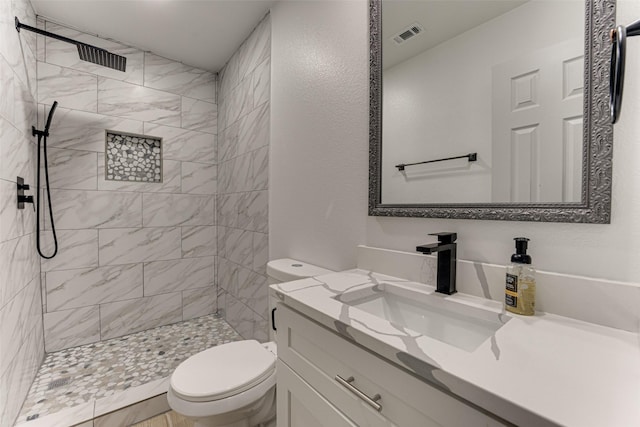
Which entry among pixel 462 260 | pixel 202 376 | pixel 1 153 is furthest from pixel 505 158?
pixel 1 153

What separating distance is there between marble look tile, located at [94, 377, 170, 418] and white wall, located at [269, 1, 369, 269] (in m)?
1.09

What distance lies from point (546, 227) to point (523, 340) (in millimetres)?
354

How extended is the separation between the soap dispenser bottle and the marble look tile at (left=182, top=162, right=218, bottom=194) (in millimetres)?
2809

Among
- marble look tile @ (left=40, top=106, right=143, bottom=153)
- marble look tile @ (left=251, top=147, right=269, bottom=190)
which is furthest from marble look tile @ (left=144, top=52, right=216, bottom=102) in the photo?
marble look tile @ (left=251, top=147, right=269, bottom=190)

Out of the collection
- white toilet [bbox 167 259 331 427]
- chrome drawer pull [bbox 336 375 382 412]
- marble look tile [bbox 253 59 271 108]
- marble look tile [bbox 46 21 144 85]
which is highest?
marble look tile [bbox 46 21 144 85]

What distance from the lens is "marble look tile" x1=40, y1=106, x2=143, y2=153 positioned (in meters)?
2.19

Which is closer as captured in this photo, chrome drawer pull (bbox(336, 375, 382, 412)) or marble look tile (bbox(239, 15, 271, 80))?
chrome drawer pull (bbox(336, 375, 382, 412))

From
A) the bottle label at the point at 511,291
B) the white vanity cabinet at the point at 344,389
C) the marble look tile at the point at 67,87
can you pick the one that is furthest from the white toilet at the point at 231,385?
the marble look tile at the point at 67,87

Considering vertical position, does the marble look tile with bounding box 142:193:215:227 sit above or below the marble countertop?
above

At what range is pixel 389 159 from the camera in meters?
1.16

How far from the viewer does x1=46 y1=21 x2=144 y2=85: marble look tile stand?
7.11 ft

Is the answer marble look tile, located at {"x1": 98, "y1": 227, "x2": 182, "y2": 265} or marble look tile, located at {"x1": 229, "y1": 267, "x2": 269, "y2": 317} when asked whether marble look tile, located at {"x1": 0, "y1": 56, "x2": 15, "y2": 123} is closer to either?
marble look tile, located at {"x1": 98, "y1": 227, "x2": 182, "y2": 265}

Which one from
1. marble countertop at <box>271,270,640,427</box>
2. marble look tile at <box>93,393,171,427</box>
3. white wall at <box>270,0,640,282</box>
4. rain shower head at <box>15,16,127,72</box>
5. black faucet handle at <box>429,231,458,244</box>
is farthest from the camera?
rain shower head at <box>15,16,127,72</box>

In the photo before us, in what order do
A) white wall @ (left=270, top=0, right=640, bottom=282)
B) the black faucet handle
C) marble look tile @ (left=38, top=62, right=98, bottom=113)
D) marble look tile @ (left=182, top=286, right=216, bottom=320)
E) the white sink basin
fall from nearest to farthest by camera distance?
1. white wall @ (left=270, top=0, right=640, bottom=282)
2. the white sink basin
3. the black faucet handle
4. marble look tile @ (left=38, top=62, right=98, bottom=113)
5. marble look tile @ (left=182, top=286, right=216, bottom=320)
